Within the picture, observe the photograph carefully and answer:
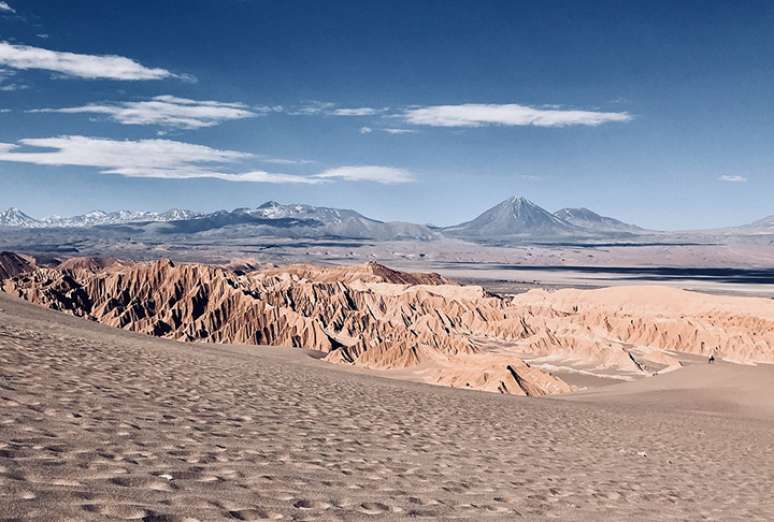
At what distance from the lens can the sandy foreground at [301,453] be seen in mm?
6168

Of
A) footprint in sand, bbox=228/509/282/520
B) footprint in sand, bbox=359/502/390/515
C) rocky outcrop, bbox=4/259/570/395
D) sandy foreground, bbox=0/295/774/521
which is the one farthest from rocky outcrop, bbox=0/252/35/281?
footprint in sand, bbox=228/509/282/520

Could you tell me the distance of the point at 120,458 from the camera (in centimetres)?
693

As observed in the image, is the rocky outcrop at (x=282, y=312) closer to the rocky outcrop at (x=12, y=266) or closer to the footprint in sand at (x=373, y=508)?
the rocky outcrop at (x=12, y=266)

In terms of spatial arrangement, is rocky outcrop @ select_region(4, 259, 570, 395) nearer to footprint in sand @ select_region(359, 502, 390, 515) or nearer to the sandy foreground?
the sandy foreground

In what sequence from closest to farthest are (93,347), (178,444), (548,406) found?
(178,444) → (93,347) → (548,406)

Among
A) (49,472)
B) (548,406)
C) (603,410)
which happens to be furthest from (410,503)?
(603,410)

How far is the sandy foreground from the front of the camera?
6.17 m

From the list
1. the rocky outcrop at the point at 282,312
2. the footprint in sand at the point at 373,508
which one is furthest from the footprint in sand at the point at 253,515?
the rocky outcrop at the point at 282,312

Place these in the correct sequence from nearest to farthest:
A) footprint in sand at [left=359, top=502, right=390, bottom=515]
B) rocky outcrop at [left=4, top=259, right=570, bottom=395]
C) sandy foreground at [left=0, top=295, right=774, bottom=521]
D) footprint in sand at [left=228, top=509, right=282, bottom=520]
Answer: footprint in sand at [left=228, top=509, right=282, bottom=520]
sandy foreground at [left=0, top=295, right=774, bottom=521]
footprint in sand at [left=359, top=502, right=390, bottom=515]
rocky outcrop at [left=4, top=259, right=570, bottom=395]

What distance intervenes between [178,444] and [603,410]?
19713 millimetres

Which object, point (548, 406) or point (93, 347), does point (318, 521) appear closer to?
point (93, 347)

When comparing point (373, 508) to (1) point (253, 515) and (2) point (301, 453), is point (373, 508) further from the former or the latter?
(2) point (301, 453)

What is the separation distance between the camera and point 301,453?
29.3 feet

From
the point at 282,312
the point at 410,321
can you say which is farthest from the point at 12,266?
the point at 410,321
